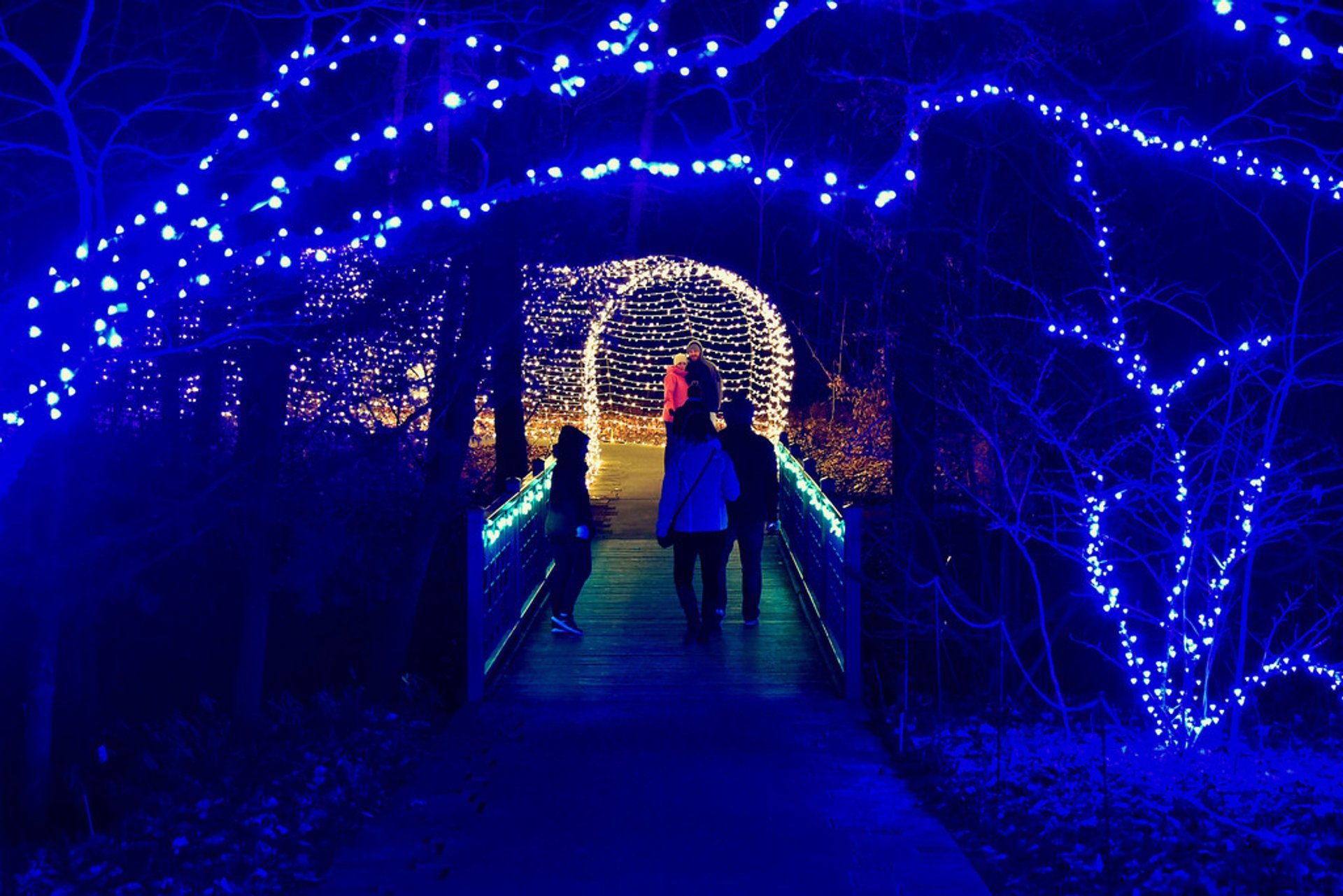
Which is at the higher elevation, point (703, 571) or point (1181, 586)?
point (1181, 586)

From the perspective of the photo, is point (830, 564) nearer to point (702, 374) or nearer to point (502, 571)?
point (502, 571)

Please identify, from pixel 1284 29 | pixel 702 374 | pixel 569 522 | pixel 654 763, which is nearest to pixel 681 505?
pixel 569 522

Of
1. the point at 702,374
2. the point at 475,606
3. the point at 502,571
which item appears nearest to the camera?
the point at 475,606

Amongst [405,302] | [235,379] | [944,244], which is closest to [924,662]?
[944,244]

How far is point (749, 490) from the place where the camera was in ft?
33.3

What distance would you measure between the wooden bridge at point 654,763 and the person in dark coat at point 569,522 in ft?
0.86

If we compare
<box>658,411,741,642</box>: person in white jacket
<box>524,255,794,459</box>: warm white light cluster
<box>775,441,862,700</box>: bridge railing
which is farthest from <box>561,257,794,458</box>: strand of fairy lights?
<box>658,411,741,642</box>: person in white jacket

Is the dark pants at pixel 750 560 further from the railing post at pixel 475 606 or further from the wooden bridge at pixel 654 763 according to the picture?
the railing post at pixel 475 606

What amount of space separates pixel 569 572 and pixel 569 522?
0.51m

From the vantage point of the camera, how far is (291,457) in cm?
1003

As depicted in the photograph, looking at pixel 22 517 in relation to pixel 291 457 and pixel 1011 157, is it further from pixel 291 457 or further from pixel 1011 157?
pixel 1011 157

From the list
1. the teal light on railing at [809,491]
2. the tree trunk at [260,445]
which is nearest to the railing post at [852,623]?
the teal light on railing at [809,491]

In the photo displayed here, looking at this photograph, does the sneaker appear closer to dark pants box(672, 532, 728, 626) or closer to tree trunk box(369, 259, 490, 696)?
dark pants box(672, 532, 728, 626)

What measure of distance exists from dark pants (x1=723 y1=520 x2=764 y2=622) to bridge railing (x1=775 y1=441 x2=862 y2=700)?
0.46 metres
